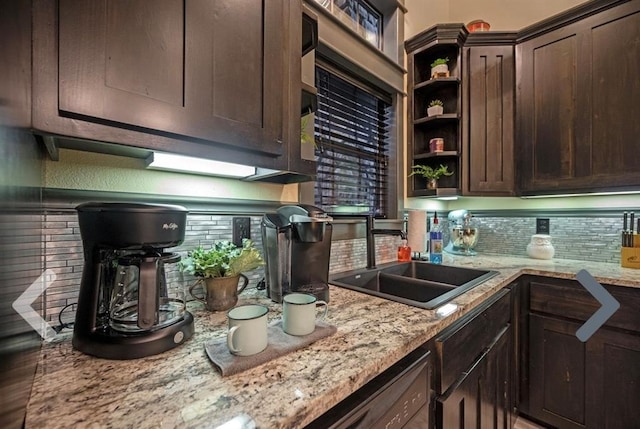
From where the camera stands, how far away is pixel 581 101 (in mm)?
1658

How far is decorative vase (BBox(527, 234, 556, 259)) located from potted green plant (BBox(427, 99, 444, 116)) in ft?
3.69

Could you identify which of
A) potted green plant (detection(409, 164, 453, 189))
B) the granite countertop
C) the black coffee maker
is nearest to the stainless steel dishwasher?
the granite countertop

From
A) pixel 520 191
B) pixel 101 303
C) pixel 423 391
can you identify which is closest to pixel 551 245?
pixel 520 191

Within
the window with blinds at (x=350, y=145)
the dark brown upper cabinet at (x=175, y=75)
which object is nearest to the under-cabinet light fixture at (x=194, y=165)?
the dark brown upper cabinet at (x=175, y=75)

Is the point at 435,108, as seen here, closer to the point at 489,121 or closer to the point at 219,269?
the point at 489,121

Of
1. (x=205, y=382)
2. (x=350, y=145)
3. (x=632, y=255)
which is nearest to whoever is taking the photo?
(x=205, y=382)

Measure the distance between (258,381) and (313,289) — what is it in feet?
1.58

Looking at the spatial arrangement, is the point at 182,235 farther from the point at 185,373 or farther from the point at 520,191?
the point at 520,191

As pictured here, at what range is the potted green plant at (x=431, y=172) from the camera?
1995 millimetres

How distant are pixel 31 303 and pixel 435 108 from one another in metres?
2.25

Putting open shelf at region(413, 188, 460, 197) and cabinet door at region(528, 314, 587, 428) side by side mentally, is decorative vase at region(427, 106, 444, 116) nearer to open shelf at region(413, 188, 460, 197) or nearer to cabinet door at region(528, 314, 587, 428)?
open shelf at region(413, 188, 460, 197)

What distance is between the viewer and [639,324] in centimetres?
126

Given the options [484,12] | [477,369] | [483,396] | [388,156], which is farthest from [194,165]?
[484,12]

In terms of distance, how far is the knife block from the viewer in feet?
5.12
